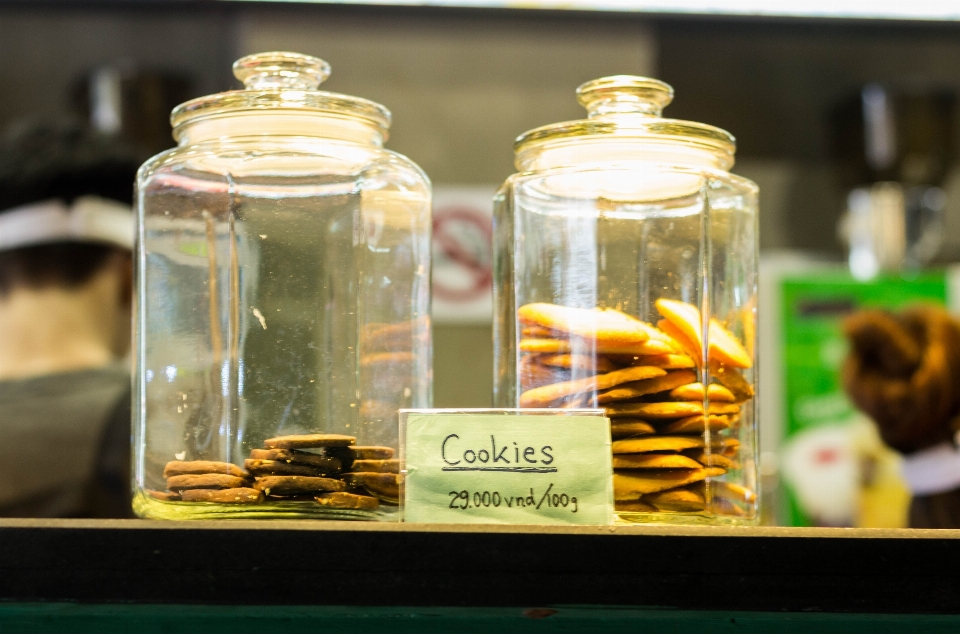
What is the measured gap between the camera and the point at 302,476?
51cm

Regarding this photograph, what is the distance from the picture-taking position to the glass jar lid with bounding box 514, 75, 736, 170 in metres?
0.57

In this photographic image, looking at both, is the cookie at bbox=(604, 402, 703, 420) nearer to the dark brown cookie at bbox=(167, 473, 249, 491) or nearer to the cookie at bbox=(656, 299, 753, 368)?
the cookie at bbox=(656, 299, 753, 368)

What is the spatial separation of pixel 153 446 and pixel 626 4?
1.78 metres

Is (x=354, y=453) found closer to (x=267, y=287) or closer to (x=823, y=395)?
(x=267, y=287)

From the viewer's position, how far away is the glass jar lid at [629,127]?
22.4 inches

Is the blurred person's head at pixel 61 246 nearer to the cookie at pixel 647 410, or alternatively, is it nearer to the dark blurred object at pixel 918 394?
the cookie at pixel 647 410

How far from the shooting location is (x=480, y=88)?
236 cm

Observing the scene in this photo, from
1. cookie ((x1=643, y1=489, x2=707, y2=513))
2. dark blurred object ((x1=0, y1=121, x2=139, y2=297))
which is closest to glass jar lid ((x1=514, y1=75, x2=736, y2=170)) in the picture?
cookie ((x1=643, y1=489, x2=707, y2=513))

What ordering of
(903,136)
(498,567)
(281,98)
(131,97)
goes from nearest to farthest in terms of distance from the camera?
(498,567)
(281,98)
(131,97)
(903,136)

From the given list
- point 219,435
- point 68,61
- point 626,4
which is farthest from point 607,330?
point 68,61

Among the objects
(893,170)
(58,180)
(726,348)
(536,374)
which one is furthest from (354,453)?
(893,170)

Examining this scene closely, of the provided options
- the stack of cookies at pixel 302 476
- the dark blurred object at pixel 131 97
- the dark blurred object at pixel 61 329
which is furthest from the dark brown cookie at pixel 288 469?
the dark blurred object at pixel 131 97

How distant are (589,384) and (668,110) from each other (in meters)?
1.90

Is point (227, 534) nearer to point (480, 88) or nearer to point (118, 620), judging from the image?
point (118, 620)
